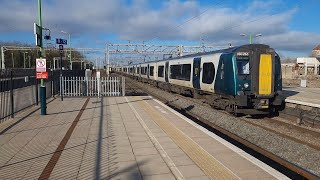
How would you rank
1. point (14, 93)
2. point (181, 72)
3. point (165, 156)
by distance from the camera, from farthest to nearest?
point (181, 72)
point (14, 93)
point (165, 156)

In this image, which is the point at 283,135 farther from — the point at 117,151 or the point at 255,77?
the point at 117,151

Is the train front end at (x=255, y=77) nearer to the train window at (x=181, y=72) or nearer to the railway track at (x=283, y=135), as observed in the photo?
the railway track at (x=283, y=135)

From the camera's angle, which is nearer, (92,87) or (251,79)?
(251,79)

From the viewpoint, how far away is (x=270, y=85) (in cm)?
1414

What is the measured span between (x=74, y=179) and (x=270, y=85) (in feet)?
35.5

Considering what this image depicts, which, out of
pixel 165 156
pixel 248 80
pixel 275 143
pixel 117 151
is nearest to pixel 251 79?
pixel 248 80

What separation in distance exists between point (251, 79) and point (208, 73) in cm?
336

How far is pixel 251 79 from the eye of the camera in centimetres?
1391

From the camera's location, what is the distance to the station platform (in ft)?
18.7

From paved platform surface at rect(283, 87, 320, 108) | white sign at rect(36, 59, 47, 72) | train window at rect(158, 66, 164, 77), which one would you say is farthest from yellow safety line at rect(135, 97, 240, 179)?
train window at rect(158, 66, 164, 77)

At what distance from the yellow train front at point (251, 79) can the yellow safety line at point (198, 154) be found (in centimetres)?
428

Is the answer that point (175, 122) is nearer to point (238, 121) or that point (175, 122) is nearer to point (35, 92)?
point (238, 121)

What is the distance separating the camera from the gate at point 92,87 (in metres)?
20.2

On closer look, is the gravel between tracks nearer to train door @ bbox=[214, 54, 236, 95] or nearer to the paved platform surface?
train door @ bbox=[214, 54, 236, 95]
